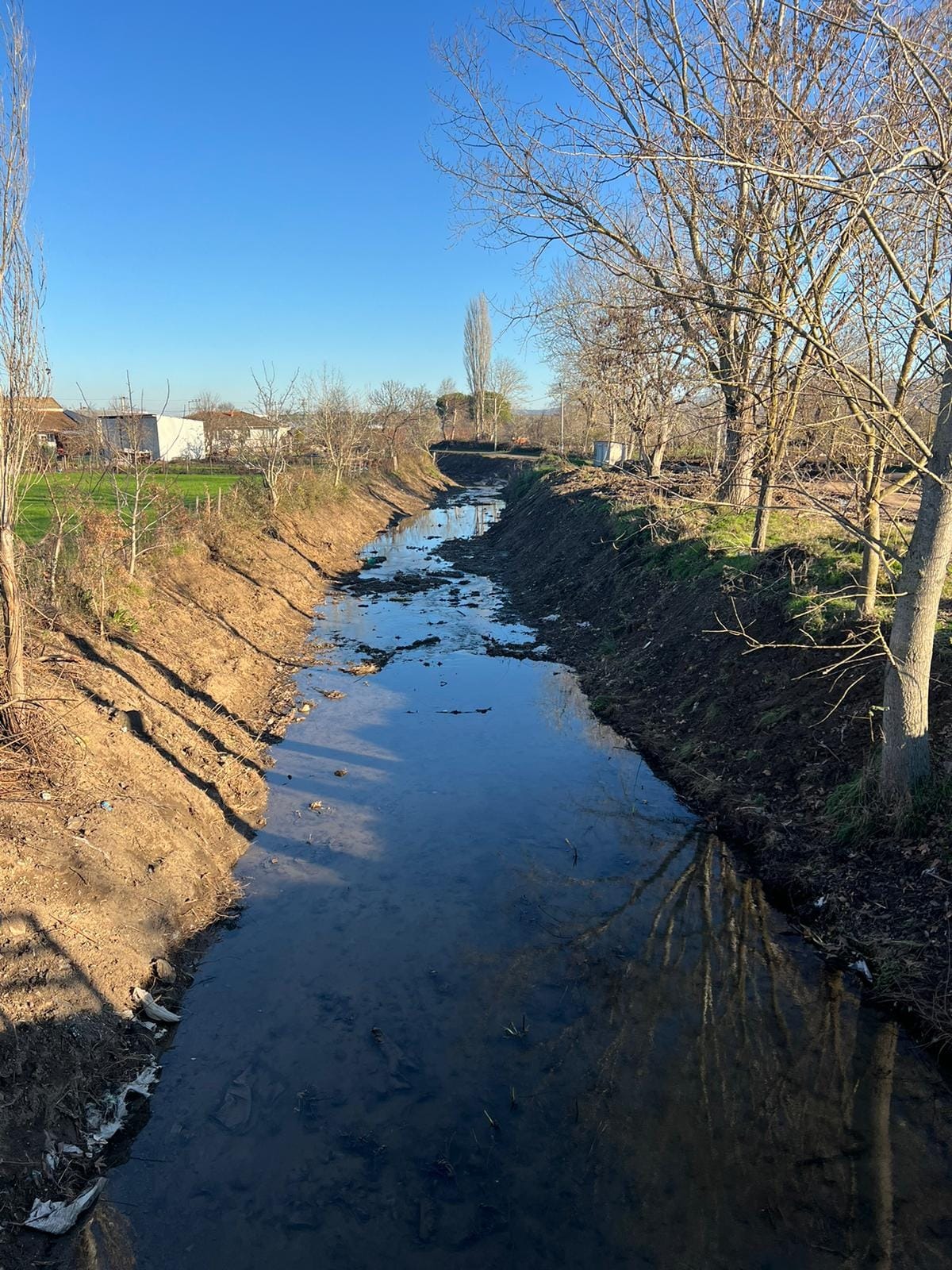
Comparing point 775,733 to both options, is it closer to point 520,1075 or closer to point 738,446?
point 738,446

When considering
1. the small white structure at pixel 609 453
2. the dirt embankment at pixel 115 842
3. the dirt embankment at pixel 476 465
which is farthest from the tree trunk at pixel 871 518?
the dirt embankment at pixel 476 465

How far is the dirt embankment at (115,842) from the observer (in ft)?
15.3

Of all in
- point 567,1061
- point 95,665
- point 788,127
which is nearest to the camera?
point 788,127

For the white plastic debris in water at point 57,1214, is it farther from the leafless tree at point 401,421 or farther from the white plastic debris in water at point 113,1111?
the leafless tree at point 401,421

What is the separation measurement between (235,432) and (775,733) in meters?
36.1

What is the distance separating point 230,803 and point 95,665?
271cm

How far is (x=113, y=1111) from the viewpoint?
4.85m

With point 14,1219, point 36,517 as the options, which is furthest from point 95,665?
point 36,517

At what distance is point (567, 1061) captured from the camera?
207 inches

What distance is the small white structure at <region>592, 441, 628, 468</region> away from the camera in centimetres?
3503

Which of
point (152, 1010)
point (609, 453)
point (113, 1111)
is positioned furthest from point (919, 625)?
point (609, 453)

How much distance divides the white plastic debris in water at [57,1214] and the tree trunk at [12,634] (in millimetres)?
4052

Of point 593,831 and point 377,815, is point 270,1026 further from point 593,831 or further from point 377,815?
point 593,831

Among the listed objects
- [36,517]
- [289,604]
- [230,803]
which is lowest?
[230,803]
